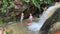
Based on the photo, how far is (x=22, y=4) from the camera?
884 centimetres

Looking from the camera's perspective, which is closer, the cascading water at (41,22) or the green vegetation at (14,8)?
the cascading water at (41,22)

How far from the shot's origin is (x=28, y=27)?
770 cm

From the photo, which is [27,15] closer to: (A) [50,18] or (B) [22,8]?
(B) [22,8]

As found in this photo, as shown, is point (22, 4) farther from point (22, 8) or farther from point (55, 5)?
point (55, 5)

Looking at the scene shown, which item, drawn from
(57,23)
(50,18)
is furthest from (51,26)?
(50,18)

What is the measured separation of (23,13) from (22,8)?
21 cm

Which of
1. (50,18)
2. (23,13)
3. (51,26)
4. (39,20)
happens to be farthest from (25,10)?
(51,26)

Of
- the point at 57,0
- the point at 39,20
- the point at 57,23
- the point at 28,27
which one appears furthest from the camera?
the point at 57,0

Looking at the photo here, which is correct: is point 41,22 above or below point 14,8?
below

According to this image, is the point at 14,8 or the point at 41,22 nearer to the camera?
the point at 41,22

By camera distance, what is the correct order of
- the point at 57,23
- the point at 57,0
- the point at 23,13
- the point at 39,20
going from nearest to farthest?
1. the point at 57,23
2. the point at 39,20
3. the point at 23,13
4. the point at 57,0

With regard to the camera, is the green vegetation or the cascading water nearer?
the cascading water

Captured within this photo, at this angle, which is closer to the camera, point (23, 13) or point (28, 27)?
point (28, 27)

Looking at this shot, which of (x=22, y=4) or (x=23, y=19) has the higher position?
(x=22, y=4)
